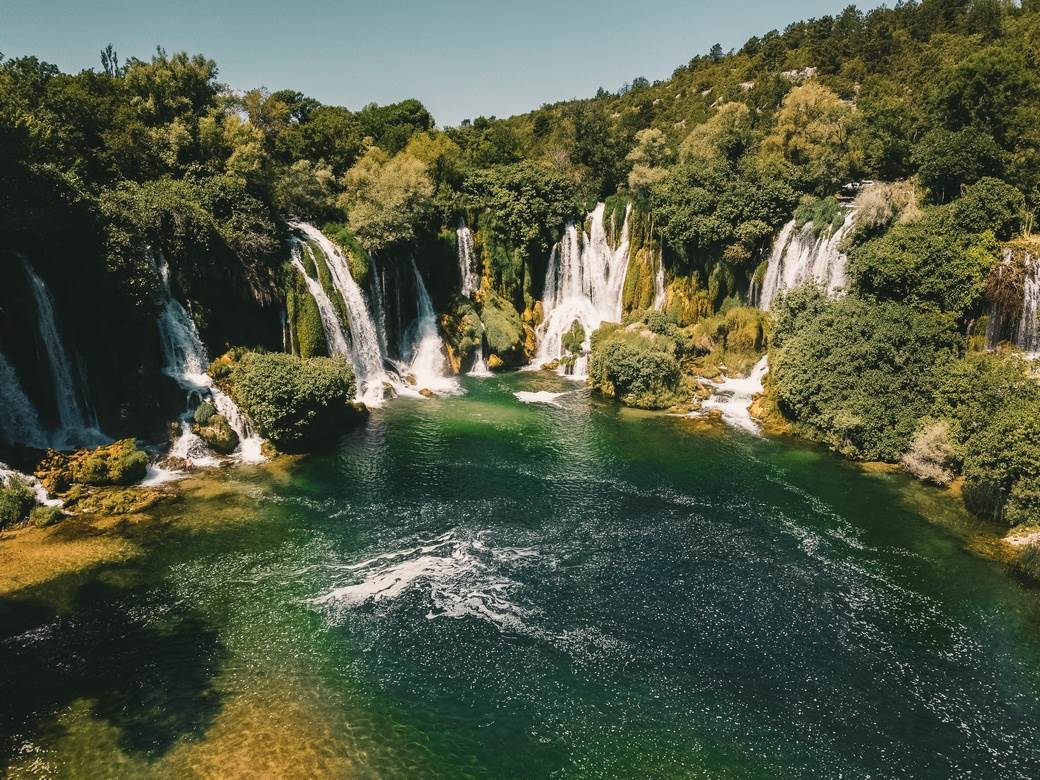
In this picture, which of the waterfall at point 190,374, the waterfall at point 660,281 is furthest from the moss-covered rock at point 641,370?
the waterfall at point 190,374

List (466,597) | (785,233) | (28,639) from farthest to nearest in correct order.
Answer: (785,233)
(466,597)
(28,639)

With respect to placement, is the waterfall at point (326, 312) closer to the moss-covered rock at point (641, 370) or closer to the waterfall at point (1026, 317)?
the moss-covered rock at point (641, 370)

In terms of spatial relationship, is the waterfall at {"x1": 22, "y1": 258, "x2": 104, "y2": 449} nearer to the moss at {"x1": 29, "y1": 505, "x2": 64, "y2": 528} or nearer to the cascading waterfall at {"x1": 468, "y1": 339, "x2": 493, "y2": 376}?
the moss at {"x1": 29, "y1": 505, "x2": 64, "y2": 528}

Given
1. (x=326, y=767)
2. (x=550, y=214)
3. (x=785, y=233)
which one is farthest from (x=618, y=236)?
(x=326, y=767)

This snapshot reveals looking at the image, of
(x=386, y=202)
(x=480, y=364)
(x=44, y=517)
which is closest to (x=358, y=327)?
(x=386, y=202)

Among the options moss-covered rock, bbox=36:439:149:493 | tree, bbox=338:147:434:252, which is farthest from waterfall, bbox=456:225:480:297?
moss-covered rock, bbox=36:439:149:493

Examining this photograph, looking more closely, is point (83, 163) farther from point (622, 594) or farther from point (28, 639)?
point (622, 594)
